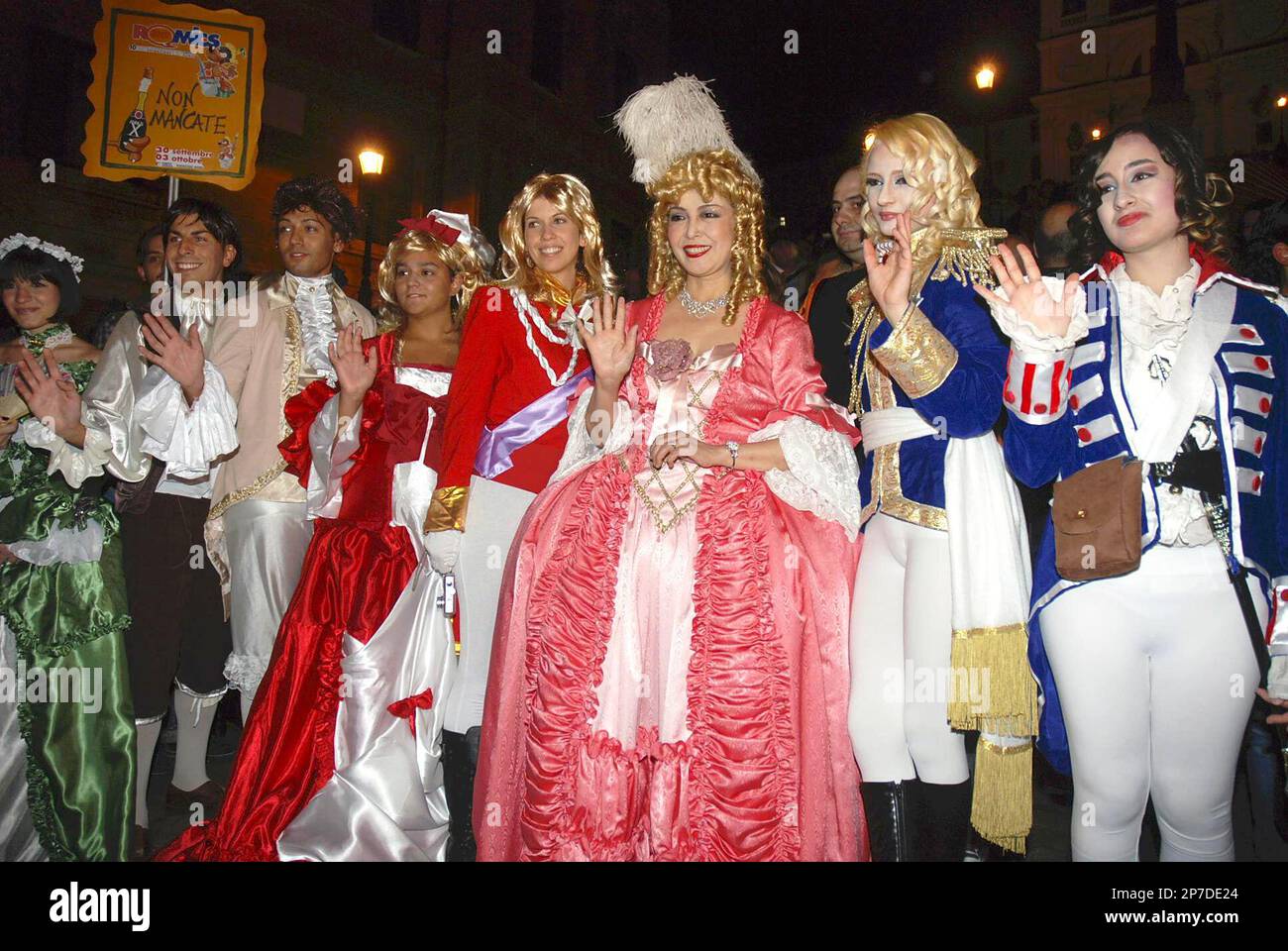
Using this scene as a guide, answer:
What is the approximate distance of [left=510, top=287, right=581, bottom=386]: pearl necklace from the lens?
309cm

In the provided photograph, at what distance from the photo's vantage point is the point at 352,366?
3.25 metres

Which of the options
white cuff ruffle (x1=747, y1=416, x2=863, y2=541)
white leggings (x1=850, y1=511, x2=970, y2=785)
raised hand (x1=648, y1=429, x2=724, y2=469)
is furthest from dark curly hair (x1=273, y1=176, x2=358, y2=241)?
white leggings (x1=850, y1=511, x2=970, y2=785)

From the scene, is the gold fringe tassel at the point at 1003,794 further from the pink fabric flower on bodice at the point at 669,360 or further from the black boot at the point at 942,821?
the pink fabric flower on bodice at the point at 669,360

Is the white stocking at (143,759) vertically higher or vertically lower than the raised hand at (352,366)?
lower

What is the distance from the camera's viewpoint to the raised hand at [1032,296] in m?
2.08

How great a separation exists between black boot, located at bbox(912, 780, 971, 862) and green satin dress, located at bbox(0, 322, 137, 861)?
244 centimetres

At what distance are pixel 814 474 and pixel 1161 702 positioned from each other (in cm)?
96

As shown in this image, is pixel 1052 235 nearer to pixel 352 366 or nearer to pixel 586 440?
pixel 586 440

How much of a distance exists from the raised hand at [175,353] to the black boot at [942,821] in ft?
8.34

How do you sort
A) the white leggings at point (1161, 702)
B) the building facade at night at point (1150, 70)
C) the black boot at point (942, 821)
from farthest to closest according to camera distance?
the building facade at night at point (1150, 70)
the black boot at point (942, 821)
the white leggings at point (1161, 702)

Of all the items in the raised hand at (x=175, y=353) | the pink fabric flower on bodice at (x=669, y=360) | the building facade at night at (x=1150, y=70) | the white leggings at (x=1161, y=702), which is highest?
the building facade at night at (x=1150, y=70)

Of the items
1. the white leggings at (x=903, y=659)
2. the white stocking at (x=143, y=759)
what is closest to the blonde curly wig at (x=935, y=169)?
the white leggings at (x=903, y=659)

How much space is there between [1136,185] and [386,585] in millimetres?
2597

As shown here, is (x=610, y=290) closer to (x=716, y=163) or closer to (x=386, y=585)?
(x=716, y=163)
